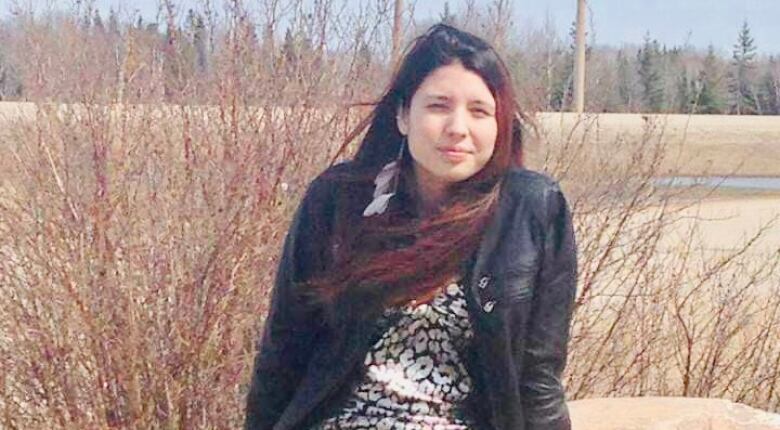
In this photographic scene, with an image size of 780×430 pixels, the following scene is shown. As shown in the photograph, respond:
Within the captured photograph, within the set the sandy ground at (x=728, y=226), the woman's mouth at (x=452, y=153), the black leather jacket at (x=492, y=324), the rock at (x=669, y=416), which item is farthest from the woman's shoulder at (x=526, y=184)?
the sandy ground at (x=728, y=226)

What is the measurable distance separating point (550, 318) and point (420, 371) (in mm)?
304

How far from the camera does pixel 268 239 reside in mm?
5227

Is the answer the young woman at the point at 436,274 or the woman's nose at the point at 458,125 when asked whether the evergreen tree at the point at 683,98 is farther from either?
the woman's nose at the point at 458,125

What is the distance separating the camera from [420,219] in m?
2.42

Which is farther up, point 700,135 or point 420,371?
point 420,371

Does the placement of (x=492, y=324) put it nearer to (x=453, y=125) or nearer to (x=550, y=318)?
(x=550, y=318)

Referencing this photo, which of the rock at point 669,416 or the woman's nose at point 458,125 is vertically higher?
the woman's nose at point 458,125

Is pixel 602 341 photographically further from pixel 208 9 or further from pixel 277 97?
pixel 208 9

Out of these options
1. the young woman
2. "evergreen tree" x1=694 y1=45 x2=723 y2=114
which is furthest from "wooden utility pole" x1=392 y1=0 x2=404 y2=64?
the young woman

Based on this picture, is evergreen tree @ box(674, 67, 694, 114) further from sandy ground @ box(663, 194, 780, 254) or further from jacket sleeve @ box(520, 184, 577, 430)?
jacket sleeve @ box(520, 184, 577, 430)

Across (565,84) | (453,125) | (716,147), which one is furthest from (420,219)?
(716,147)

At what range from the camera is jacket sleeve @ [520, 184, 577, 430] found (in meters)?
2.42

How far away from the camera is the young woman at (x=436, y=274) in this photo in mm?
2340

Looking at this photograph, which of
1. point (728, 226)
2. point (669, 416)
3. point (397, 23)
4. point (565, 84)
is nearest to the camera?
point (669, 416)
